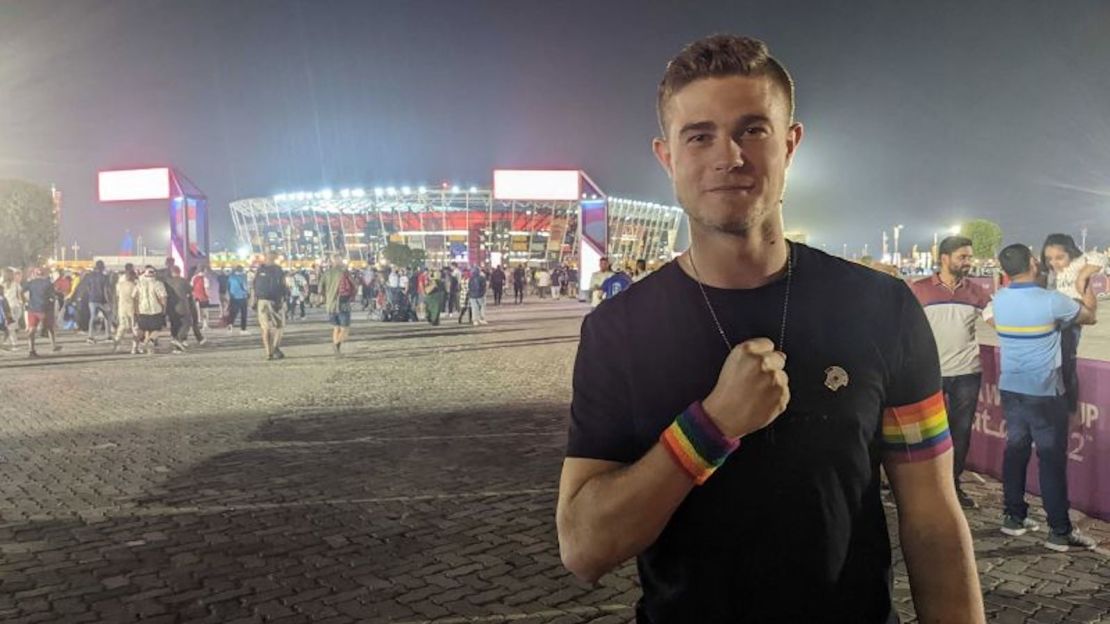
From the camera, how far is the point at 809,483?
1.37m

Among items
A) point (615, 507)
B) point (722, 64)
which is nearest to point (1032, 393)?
point (722, 64)

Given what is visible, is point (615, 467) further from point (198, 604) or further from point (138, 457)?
point (138, 457)

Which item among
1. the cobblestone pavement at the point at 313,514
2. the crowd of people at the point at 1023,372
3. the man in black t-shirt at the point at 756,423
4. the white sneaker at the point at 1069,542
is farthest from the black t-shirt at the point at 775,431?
the white sneaker at the point at 1069,542

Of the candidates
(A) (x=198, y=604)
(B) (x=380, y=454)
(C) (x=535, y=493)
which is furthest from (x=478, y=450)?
(A) (x=198, y=604)

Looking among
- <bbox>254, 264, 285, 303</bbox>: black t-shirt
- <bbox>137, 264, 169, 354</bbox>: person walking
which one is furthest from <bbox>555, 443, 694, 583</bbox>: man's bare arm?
<bbox>137, 264, 169, 354</bbox>: person walking

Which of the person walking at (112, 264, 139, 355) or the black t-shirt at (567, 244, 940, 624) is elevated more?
the black t-shirt at (567, 244, 940, 624)

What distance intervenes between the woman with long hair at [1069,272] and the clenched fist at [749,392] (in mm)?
5054

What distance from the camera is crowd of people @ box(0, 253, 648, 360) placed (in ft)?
50.1

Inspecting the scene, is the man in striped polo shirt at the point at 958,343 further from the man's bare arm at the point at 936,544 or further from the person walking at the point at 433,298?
Result: the person walking at the point at 433,298

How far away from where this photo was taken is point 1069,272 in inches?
280

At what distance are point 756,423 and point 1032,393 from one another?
479 centimetres

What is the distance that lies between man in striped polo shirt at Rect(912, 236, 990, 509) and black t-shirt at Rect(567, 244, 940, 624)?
483 centimetres

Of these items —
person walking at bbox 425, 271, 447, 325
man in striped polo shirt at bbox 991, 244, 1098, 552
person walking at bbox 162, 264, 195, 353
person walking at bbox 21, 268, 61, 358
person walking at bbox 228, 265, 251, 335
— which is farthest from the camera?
person walking at bbox 425, 271, 447, 325

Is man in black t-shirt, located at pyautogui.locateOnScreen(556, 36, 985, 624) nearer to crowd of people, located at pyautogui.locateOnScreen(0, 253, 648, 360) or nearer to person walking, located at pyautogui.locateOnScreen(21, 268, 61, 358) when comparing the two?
crowd of people, located at pyautogui.locateOnScreen(0, 253, 648, 360)
